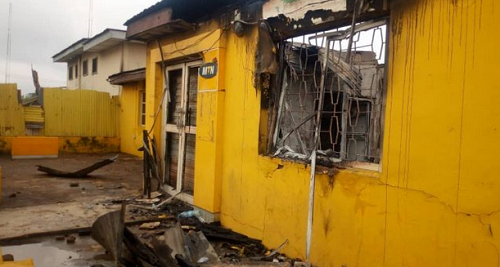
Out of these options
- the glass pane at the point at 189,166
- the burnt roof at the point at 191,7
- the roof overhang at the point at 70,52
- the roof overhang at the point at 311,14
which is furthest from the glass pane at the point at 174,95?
the roof overhang at the point at 70,52

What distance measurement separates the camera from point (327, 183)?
3473 millimetres

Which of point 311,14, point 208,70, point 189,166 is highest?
point 311,14

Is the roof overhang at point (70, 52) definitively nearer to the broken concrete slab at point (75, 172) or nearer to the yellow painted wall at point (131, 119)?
the yellow painted wall at point (131, 119)

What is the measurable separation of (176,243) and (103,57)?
15236 millimetres

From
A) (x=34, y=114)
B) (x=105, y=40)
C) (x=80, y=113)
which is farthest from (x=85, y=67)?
(x=34, y=114)

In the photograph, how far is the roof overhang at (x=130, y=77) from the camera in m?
12.3

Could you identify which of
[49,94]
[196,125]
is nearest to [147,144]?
[196,125]

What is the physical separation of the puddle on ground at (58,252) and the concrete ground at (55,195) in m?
0.25

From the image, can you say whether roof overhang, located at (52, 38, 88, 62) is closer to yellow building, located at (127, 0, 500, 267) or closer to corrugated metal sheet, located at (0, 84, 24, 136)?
corrugated metal sheet, located at (0, 84, 24, 136)

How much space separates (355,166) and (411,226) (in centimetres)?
74

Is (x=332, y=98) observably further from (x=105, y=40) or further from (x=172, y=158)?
(x=105, y=40)

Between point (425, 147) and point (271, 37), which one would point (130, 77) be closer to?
point (271, 37)

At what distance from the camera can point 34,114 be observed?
13289 millimetres

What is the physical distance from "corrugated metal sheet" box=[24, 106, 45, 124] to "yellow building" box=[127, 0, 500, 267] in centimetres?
961
